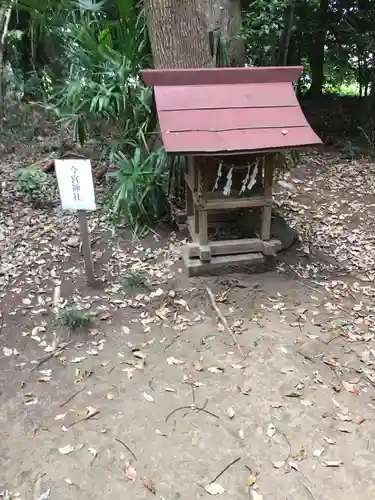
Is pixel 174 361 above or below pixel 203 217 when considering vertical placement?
below

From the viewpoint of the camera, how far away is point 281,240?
4.34m

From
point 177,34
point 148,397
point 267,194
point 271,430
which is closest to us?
point 271,430

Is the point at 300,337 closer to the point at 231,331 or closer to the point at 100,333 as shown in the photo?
the point at 231,331

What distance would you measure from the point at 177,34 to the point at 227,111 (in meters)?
1.28

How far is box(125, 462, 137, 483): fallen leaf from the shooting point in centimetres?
245

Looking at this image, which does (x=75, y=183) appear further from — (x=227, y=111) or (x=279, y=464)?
(x=279, y=464)

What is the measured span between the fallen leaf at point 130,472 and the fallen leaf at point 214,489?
1.20 ft

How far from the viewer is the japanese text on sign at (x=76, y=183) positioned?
3480 mm

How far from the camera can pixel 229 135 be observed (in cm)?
345

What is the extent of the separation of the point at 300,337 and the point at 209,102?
183 centimetres

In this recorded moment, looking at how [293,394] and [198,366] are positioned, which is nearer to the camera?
[293,394]

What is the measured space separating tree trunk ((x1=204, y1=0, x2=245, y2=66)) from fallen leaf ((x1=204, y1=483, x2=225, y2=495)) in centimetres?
420

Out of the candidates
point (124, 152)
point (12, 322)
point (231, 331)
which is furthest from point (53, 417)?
point (124, 152)

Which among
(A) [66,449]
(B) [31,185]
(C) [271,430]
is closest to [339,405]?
(C) [271,430]
